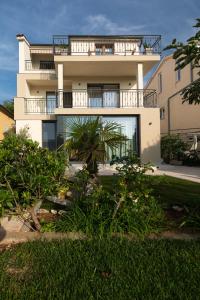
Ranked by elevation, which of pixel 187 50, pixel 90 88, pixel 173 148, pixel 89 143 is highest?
pixel 90 88

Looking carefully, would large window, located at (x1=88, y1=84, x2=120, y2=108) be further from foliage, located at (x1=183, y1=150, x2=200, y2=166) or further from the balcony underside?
foliage, located at (x1=183, y1=150, x2=200, y2=166)

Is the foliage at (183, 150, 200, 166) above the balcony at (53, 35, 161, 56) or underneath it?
underneath

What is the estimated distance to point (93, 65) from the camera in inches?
804

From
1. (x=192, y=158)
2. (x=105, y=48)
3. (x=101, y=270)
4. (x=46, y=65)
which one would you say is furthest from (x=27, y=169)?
(x=46, y=65)

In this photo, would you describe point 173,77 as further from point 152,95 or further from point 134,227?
point 134,227

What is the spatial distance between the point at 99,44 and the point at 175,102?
7.92m

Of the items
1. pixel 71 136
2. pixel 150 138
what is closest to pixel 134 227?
pixel 71 136

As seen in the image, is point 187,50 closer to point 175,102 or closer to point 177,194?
point 177,194

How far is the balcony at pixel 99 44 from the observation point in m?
21.4

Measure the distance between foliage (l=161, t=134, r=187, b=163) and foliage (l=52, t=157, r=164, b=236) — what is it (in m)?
15.0

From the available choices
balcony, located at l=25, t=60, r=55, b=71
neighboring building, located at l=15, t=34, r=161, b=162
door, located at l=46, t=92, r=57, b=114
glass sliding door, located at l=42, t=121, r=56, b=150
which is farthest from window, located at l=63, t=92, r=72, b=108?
balcony, located at l=25, t=60, r=55, b=71

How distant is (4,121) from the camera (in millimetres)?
26453

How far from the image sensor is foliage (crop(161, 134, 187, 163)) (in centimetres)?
2016

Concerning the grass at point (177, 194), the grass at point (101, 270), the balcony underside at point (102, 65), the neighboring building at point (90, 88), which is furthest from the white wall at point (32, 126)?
the grass at point (101, 270)
